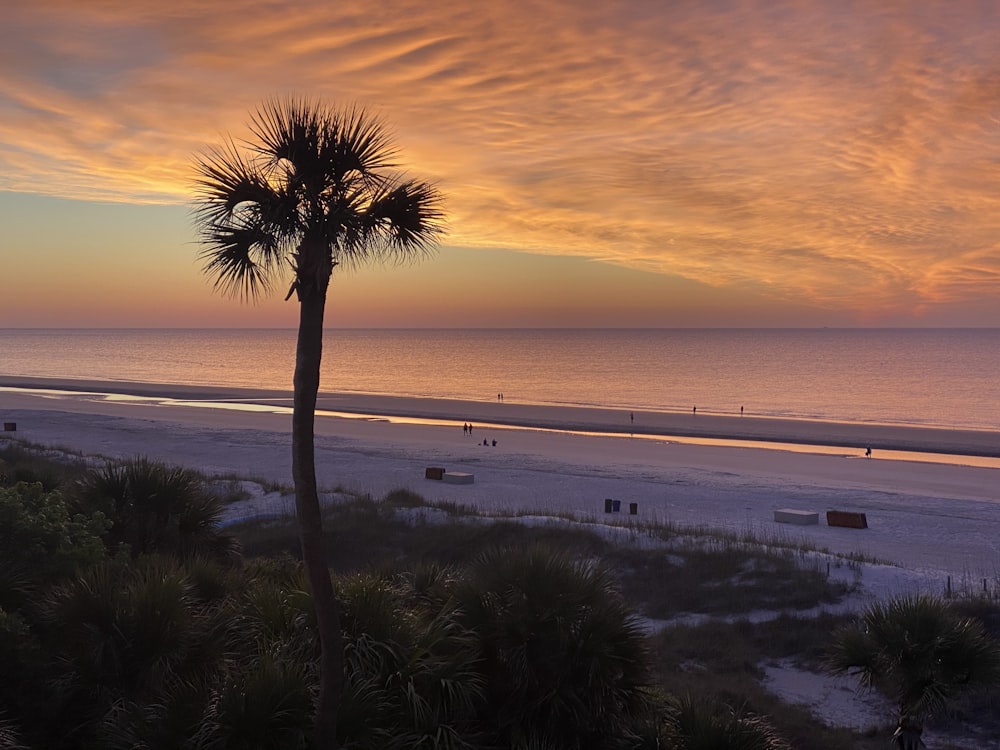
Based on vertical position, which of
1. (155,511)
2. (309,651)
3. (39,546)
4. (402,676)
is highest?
(155,511)

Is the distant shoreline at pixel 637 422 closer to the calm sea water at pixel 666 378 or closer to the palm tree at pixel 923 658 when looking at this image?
the calm sea water at pixel 666 378

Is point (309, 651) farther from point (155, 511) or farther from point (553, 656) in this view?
point (155, 511)

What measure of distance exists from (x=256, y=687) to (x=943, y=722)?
944cm

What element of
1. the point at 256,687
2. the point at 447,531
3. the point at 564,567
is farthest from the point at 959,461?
the point at 256,687

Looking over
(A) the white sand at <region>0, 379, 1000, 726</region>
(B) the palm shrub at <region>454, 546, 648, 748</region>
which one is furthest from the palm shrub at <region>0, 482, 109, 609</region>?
(A) the white sand at <region>0, 379, 1000, 726</region>

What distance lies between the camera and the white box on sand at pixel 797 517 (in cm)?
2602

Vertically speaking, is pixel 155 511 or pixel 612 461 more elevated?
pixel 155 511

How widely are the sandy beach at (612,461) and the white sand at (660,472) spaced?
0.11 meters

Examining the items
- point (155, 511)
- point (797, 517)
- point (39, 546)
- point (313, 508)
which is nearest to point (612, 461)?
point (797, 517)

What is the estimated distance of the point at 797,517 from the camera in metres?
26.1

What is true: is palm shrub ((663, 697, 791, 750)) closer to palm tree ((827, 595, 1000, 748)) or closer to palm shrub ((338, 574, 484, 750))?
palm tree ((827, 595, 1000, 748))

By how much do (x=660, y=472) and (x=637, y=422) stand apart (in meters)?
26.0

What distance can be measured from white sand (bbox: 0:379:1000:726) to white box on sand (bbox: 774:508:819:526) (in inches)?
14.2

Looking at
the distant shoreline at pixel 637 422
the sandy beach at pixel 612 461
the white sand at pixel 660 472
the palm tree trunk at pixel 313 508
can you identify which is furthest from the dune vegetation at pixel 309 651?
the distant shoreline at pixel 637 422
